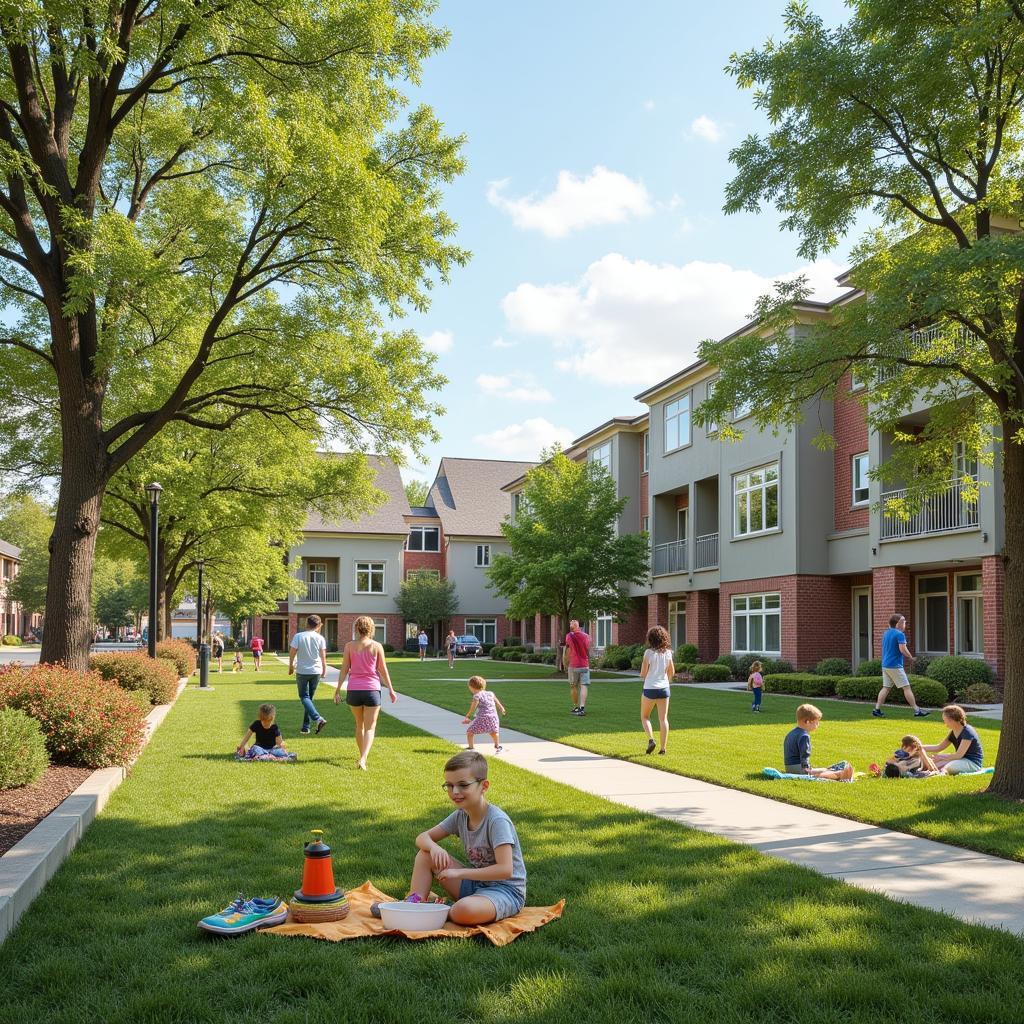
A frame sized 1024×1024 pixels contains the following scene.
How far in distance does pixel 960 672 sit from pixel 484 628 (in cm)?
4173

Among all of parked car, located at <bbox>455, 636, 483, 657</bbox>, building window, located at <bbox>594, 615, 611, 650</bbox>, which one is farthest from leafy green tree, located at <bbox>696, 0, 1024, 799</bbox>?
parked car, located at <bbox>455, 636, 483, 657</bbox>

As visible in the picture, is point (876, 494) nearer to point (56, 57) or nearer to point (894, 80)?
point (894, 80)

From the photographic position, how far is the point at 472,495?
63375 millimetres

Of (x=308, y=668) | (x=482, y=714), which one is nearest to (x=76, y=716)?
(x=482, y=714)

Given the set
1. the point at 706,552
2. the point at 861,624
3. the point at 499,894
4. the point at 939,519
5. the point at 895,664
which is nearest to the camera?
the point at 499,894

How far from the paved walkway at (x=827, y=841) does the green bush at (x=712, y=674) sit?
1738cm

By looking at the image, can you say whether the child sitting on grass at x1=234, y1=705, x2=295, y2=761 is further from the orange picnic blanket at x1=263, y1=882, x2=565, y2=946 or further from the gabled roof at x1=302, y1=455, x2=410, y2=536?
the gabled roof at x1=302, y1=455, x2=410, y2=536

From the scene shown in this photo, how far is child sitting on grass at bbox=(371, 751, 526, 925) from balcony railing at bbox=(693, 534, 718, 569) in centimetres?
2817

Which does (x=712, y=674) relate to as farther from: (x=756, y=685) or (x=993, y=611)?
(x=756, y=685)

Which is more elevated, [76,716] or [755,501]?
[755,501]

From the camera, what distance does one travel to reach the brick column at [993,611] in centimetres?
2047

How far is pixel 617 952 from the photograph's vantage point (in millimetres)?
4664

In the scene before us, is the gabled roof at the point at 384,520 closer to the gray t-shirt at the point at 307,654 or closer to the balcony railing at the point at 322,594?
the balcony railing at the point at 322,594

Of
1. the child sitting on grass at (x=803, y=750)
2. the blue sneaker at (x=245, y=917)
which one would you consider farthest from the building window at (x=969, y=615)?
the blue sneaker at (x=245, y=917)
